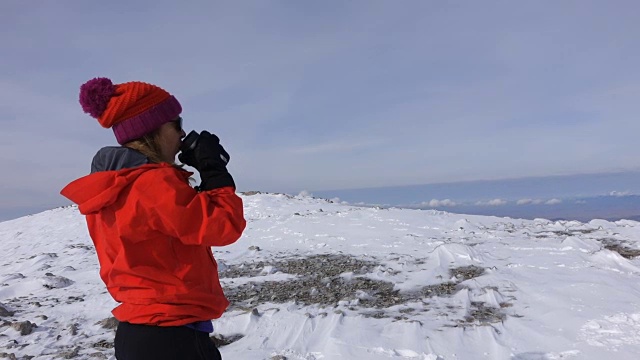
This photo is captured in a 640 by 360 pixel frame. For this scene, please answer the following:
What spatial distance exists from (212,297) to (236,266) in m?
6.26

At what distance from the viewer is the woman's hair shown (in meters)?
1.84

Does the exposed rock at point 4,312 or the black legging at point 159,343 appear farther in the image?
the exposed rock at point 4,312

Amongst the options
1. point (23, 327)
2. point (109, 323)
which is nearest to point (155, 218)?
point (109, 323)

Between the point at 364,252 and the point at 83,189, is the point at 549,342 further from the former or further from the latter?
the point at 364,252

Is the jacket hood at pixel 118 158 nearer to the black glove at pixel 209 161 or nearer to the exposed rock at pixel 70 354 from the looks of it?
the black glove at pixel 209 161

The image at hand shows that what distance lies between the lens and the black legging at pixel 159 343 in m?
1.76

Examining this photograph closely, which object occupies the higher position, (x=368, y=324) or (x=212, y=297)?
(x=212, y=297)

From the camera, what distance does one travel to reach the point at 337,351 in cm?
395

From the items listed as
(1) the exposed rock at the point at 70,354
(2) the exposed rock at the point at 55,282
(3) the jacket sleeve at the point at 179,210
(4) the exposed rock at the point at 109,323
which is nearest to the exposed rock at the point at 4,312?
(2) the exposed rock at the point at 55,282

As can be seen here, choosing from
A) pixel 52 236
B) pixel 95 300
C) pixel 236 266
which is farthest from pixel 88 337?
pixel 52 236

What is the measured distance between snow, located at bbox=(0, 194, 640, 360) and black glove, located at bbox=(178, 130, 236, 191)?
8.56 ft

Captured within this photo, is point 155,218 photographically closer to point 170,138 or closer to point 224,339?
point 170,138

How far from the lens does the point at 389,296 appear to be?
575 centimetres

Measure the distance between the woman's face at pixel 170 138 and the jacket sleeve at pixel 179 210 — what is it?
0.83 feet
